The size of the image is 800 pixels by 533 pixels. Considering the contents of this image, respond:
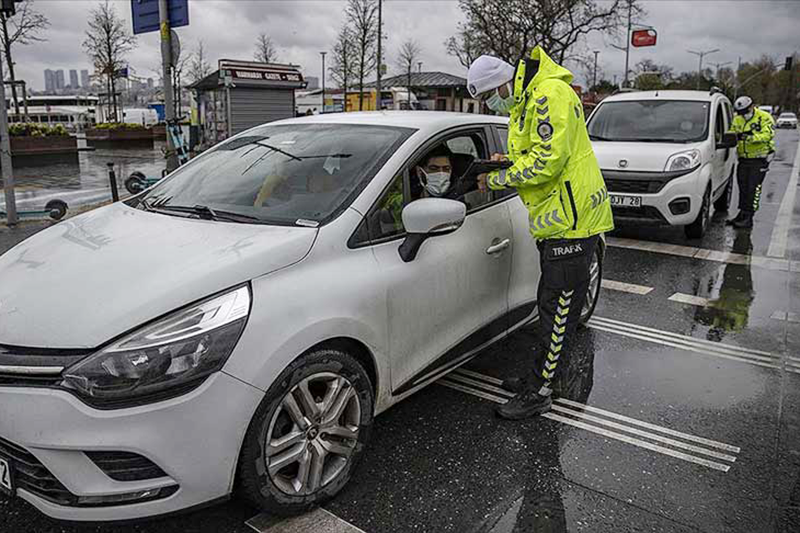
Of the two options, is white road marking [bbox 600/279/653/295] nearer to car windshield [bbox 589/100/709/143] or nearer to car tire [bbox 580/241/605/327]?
car tire [bbox 580/241/605/327]

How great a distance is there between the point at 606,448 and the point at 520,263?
126 cm

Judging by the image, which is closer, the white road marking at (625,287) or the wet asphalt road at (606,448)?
the wet asphalt road at (606,448)

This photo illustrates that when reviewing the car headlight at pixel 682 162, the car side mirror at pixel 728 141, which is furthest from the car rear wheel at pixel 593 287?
the car side mirror at pixel 728 141

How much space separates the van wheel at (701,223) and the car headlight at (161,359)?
7.92 metres

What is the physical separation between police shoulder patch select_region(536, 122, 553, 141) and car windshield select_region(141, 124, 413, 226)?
0.71 metres

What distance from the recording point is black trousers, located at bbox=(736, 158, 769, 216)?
32.3 feet

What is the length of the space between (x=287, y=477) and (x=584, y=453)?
1.58m

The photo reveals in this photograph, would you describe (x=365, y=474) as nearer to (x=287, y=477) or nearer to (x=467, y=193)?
(x=287, y=477)

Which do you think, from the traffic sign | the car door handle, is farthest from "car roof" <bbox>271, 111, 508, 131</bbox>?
the traffic sign

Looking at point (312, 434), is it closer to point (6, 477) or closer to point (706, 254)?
point (6, 477)

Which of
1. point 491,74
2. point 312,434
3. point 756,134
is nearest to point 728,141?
point 756,134

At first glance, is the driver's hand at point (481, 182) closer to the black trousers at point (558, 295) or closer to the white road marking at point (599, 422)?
the black trousers at point (558, 295)

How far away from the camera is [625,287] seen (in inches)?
263

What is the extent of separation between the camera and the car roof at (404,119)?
12.0ft
